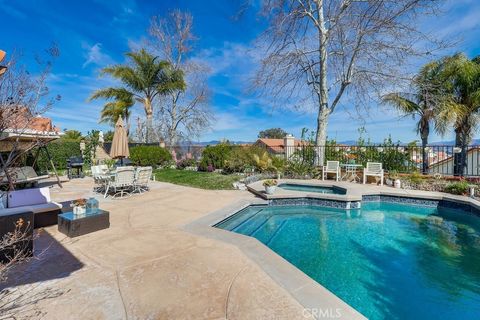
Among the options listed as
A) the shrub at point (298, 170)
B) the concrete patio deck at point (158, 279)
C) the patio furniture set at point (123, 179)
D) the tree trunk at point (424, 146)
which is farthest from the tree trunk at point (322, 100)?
the concrete patio deck at point (158, 279)

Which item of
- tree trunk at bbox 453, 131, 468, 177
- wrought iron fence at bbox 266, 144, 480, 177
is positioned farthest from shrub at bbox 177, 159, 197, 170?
tree trunk at bbox 453, 131, 468, 177

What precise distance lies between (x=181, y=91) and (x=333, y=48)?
12.1 meters

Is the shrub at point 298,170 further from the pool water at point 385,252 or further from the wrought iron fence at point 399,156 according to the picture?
the pool water at point 385,252

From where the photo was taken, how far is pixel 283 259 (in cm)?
329

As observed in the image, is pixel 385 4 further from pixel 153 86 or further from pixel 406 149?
pixel 153 86

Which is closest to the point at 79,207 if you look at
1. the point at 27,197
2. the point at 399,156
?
the point at 27,197

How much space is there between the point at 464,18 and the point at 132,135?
25124mm

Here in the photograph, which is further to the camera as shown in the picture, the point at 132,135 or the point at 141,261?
the point at 132,135

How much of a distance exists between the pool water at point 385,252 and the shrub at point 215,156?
6550 mm

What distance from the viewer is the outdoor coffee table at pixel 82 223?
4197 mm

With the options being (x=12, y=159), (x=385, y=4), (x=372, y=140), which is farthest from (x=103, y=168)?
(x=385, y=4)

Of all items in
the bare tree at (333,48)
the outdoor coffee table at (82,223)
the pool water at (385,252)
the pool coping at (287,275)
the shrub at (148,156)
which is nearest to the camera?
the pool coping at (287,275)

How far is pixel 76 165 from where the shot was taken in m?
11.8

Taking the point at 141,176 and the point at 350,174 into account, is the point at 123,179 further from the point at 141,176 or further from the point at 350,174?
the point at 350,174
